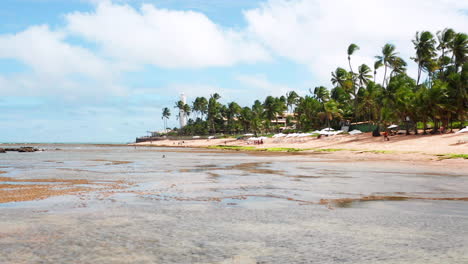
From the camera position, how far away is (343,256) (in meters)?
6.70

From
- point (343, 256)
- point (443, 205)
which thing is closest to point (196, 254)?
point (343, 256)

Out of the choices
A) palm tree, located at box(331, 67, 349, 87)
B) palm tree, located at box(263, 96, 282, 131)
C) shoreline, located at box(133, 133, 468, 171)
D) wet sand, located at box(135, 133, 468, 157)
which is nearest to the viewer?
shoreline, located at box(133, 133, 468, 171)

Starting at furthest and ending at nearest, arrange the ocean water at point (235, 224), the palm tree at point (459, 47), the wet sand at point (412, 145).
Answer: the palm tree at point (459, 47) < the wet sand at point (412, 145) < the ocean water at point (235, 224)

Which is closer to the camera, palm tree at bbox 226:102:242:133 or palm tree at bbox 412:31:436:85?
palm tree at bbox 412:31:436:85

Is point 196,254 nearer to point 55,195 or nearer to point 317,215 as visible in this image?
point 317,215

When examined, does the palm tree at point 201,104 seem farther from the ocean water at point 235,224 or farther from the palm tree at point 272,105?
the ocean water at point 235,224

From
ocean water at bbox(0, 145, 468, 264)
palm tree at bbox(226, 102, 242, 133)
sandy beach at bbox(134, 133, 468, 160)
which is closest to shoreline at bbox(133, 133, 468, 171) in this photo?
sandy beach at bbox(134, 133, 468, 160)

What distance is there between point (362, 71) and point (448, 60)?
1586 centimetres

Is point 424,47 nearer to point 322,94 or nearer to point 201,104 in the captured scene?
point 322,94

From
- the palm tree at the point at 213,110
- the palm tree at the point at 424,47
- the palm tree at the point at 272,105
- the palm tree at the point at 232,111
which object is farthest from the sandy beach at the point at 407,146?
the palm tree at the point at 213,110

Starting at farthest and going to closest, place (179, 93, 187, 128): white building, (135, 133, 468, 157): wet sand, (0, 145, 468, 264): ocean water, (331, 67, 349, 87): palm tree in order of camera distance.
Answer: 1. (179, 93, 187, 128): white building
2. (331, 67, 349, 87): palm tree
3. (135, 133, 468, 157): wet sand
4. (0, 145, 468, 264): ocean water

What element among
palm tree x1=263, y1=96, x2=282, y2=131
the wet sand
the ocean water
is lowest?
the ocean water

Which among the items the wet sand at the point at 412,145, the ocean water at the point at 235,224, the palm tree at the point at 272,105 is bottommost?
the ocean water at the point at 235,224

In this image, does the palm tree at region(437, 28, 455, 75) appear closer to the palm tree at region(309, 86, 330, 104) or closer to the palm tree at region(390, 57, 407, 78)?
the palm tree at region(390, 57, 407, 78)
